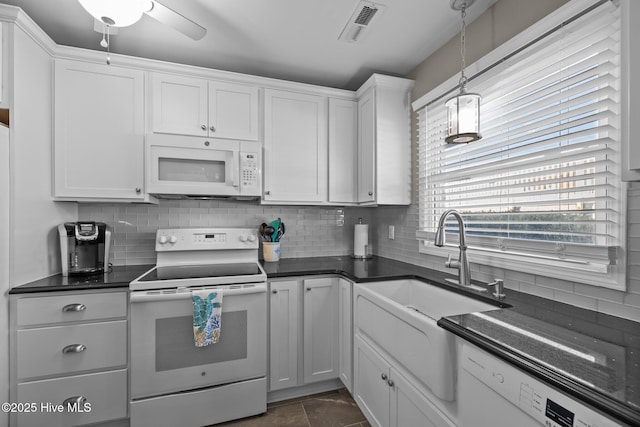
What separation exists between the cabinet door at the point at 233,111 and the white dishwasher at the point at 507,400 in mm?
2038

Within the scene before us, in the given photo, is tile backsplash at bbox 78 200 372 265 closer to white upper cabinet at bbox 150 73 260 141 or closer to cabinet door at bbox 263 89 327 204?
cabinet door at bbox 263 89 327 204

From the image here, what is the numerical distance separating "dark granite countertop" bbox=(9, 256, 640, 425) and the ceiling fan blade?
151cm

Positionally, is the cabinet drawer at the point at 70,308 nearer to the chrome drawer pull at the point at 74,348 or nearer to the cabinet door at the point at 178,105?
the chrome drawer pull at the point at 74,348

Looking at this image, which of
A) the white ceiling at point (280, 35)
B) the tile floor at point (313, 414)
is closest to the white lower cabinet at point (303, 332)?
the tile floor at point (313, 414)

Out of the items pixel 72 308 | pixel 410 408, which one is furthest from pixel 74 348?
pixel 410 408

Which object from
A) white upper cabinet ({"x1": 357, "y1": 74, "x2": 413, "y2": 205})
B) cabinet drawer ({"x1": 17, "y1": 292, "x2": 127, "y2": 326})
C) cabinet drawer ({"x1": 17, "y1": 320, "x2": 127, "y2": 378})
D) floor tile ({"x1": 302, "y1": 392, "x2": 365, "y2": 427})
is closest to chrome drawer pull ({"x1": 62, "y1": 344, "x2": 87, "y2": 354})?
cabinet drawer ({"x1": 17, "y1": 320, "x2": 127, "y2": 378})

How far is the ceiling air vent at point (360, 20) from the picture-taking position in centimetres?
171

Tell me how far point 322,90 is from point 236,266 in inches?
63.9

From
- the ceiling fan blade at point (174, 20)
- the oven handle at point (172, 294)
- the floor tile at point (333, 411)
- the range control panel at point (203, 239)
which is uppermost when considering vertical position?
the ceiling fan blade at point (174, 20)

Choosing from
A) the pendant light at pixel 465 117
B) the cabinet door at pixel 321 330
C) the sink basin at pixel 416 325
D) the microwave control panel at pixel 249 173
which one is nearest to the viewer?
the sink basin at pixel 416 325

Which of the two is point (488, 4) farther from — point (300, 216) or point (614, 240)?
point (300, 216)

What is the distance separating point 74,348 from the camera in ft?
5.57

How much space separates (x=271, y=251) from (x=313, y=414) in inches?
48.1

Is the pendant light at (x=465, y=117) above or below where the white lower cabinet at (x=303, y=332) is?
above
